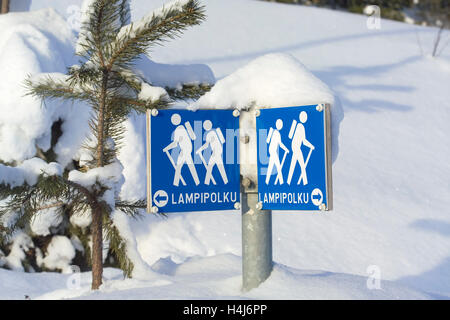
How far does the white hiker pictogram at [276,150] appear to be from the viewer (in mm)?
2691

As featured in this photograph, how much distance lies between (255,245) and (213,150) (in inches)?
18.7

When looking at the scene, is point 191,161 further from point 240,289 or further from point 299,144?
point 240,289

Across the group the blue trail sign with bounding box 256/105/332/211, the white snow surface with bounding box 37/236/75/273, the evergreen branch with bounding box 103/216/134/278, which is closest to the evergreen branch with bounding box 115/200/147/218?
the evergreen branch with bounding box 103/216/134/278

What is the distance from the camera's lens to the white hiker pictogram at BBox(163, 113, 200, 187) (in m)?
2.70

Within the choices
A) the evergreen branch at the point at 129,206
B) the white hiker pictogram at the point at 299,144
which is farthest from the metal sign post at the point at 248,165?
the evergreen branch at the point at 129,206

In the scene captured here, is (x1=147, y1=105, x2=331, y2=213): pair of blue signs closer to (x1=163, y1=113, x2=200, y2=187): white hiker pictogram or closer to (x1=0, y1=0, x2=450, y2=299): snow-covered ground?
(x1=163, y1=113, x2=200, y2=187): white hiker pictogram

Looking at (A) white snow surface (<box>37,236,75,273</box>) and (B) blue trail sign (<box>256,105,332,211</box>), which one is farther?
(A) white snow surface (<box>37,236,75,273</box>)

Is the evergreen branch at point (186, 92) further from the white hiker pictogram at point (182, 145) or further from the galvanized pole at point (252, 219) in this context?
the white hiker pictogram at point (182, 145)

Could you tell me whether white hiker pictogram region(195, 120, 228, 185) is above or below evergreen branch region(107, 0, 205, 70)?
below

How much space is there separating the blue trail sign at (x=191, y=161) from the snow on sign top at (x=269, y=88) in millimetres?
93

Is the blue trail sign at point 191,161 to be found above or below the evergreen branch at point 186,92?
below

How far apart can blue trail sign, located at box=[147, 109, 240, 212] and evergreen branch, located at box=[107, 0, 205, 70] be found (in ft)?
2.23

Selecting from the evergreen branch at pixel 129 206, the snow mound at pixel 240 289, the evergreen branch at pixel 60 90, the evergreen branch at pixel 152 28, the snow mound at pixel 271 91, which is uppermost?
the evergreen branch at pixel 152 28
